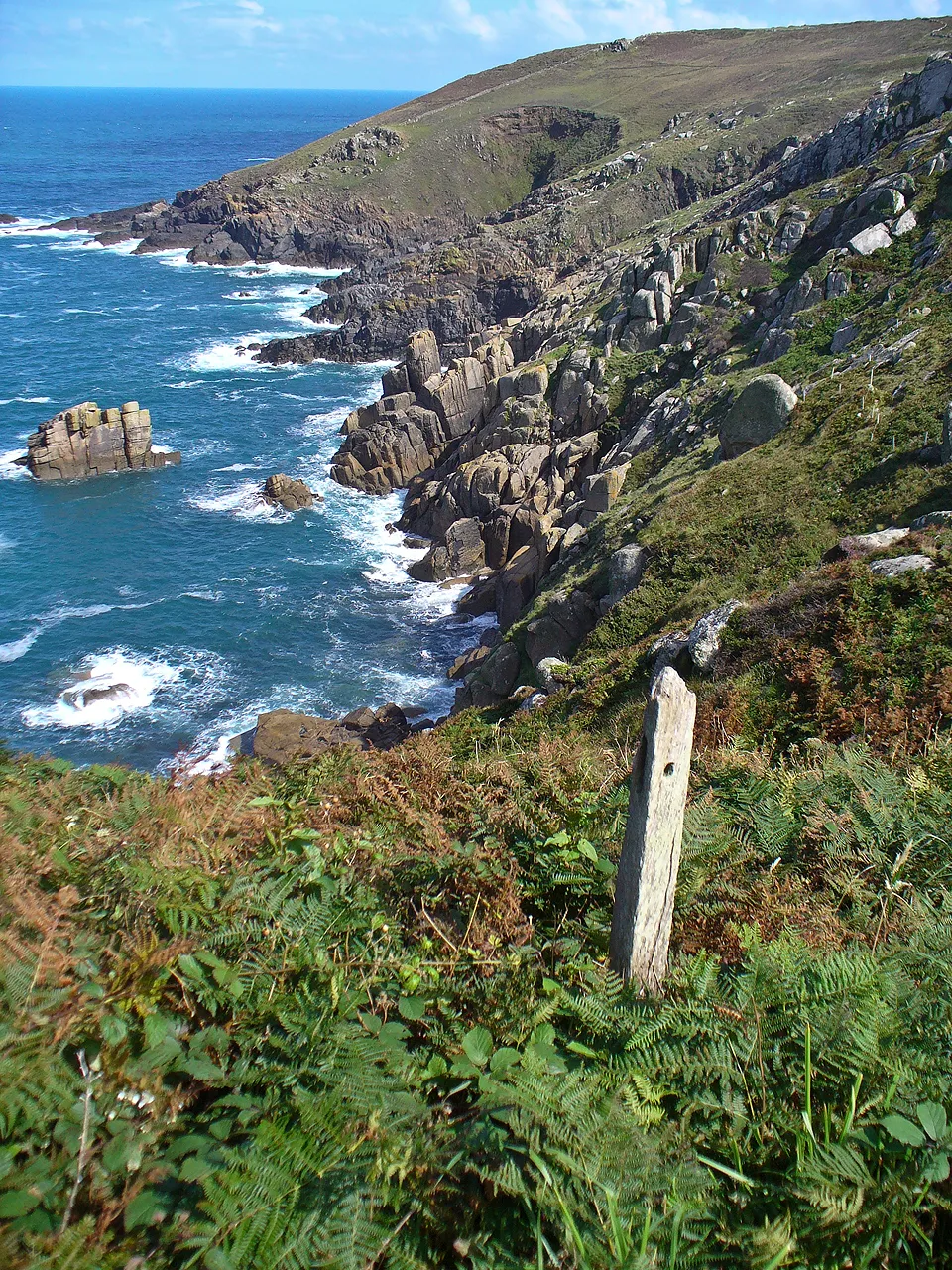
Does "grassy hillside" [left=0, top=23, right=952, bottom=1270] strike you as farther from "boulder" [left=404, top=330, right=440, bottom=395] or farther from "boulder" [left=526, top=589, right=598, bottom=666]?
"boulder" [left=404, top=330, right=440, bottom=395]

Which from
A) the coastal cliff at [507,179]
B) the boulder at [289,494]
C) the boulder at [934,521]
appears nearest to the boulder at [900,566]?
the boulder at [934,521]

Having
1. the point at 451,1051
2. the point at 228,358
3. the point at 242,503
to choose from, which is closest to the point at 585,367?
the point at 242,503

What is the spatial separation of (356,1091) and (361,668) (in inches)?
1153

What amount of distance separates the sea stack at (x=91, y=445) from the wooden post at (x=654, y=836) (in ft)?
173

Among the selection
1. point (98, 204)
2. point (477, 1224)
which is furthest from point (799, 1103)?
point (98, 204)

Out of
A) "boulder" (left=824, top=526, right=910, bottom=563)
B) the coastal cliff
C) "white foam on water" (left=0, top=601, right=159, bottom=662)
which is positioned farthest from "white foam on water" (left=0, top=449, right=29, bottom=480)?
"boulder" (left=824, top=526, right=910, bottom=563)

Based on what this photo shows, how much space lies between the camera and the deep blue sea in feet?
101

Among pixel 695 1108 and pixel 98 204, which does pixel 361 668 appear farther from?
pixel 98 204

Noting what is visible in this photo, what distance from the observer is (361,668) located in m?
32.5

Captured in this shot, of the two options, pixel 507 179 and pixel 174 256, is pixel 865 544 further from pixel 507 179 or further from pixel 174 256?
pixel 507 179

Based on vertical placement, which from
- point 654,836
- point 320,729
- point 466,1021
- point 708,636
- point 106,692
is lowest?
point 106,692

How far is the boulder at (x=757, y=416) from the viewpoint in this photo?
83.1 ft

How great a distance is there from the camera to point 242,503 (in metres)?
47.1

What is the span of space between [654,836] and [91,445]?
5357 cm
